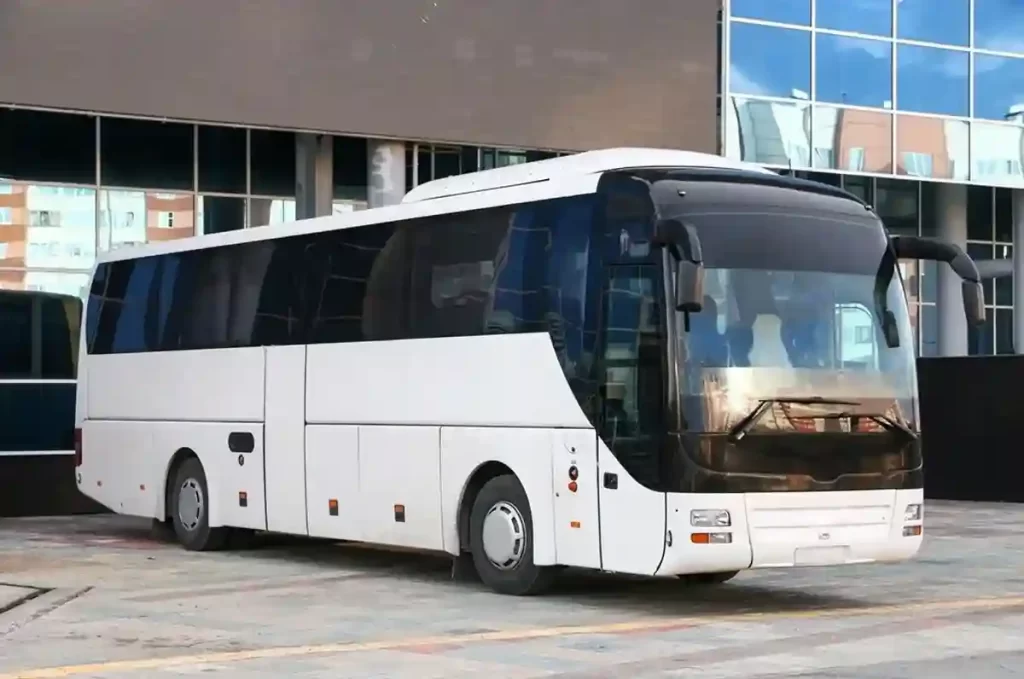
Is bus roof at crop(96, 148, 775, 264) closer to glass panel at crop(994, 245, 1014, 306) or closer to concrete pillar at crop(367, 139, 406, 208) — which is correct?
concrete pillar at crop(367, 139, 406, 208)

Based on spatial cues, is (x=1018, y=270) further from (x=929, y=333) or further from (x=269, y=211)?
(x=269, y=211)

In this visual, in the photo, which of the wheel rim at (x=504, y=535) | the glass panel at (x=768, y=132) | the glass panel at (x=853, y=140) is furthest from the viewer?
the glass panel at (x=853, y=140)

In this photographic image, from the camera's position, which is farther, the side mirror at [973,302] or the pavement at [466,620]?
the side mirror at [973,302]

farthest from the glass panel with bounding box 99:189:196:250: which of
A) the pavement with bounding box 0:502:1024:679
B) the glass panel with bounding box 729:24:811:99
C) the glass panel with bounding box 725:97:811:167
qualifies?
the glass panel with bounding box 729:24:811:99

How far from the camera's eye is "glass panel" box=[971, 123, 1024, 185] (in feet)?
104

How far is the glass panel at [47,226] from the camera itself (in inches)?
930

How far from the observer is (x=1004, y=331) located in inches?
1513

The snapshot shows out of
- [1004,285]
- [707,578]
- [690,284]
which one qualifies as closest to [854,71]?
[1004,285]

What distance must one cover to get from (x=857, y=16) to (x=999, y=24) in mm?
2954

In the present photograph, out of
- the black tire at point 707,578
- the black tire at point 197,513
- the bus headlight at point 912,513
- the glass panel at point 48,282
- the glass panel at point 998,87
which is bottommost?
the black tire at point 707,578

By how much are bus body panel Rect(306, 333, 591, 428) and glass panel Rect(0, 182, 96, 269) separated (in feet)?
26.5

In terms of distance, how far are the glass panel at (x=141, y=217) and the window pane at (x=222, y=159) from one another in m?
0.46

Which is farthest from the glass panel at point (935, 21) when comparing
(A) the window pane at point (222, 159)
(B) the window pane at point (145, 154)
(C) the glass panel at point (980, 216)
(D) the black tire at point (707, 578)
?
(D) the black tire at point (707, 578)

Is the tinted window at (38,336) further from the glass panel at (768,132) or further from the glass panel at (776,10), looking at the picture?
the glass panel at (776,10)
